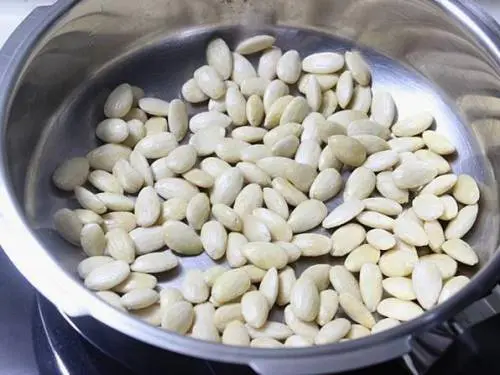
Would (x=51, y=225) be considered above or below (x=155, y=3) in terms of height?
below

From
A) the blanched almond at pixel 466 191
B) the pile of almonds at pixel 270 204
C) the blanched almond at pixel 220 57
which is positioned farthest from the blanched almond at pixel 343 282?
the blanched almond at pixel 220 57

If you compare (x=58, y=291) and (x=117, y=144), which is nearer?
(x=58, y=291)

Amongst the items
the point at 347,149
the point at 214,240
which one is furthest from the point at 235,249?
the point at 347,149

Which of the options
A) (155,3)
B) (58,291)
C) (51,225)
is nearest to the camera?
(58,291)

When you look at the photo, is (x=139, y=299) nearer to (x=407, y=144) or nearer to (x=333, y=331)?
(x=333, y=331)

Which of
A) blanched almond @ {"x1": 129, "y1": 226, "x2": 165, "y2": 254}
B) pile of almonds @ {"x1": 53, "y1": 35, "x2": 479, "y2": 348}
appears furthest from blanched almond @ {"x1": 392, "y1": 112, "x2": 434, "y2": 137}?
blanched almond @ {"x1": 129, "y1": 226, "x2": 165, "y2": 254}

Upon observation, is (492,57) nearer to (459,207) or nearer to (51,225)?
(459,207)

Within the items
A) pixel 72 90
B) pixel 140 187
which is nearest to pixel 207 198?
pixel 140 187

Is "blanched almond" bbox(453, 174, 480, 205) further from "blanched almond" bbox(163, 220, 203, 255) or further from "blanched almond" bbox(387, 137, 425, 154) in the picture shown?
"blanched almond" bbox(163, 220, 203, 255)
